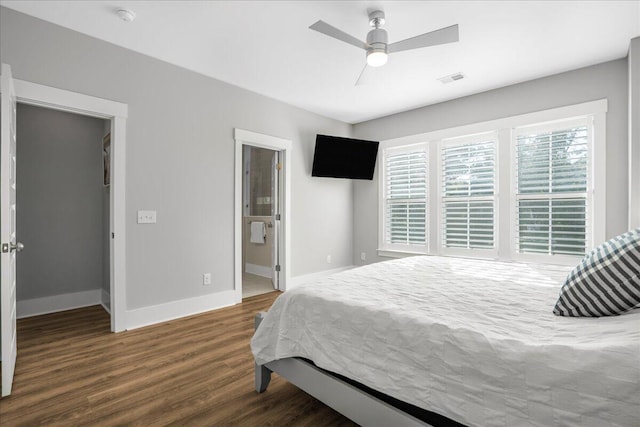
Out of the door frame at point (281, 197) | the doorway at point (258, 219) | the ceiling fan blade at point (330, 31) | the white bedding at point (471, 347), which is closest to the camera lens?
the white bedding at point (471, 347)

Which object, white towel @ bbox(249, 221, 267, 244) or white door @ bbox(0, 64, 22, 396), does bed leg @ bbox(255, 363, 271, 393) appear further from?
white towel @ bbox(249, 221, 267, 244)

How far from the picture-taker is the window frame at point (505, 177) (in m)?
3.27

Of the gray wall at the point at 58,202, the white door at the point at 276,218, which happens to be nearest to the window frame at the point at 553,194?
the white door at the point at 276,218

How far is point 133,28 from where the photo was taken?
8.67ft

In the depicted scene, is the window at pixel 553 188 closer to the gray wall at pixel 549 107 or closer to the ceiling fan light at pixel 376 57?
the gray wall at pixel 549 107

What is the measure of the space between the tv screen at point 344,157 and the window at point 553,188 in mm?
1999

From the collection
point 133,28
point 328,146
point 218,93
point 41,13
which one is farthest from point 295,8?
point 328,146

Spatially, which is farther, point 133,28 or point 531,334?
point 133,28

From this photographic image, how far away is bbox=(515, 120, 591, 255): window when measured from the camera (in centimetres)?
341

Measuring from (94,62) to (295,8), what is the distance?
6.10 feet

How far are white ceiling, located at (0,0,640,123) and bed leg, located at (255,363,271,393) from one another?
2.48 m

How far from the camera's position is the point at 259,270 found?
5.58 meters

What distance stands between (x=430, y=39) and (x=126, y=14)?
7.50 ft

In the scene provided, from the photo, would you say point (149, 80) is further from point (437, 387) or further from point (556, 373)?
point (556, 373)
